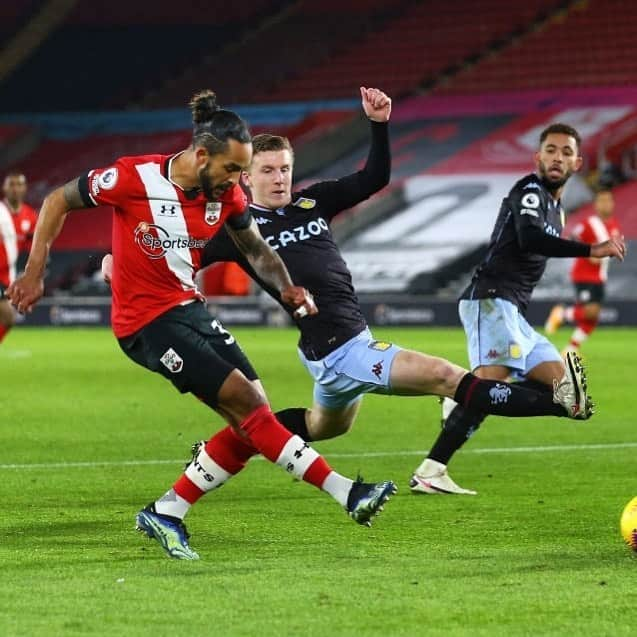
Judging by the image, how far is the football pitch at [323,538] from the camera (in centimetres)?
539

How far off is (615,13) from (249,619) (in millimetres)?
31883

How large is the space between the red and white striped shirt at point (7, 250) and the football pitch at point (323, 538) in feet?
16.0

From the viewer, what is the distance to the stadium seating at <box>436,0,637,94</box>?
34.7m

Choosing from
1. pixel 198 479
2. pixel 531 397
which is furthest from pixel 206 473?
pixel 531 397

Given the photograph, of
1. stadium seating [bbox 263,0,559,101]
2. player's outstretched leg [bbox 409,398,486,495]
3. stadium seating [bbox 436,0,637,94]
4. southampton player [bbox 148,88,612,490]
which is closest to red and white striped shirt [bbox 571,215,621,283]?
stadium seating [bbox 436,0,637,94]

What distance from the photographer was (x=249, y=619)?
5.32 meters

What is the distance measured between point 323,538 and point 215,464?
0.60m

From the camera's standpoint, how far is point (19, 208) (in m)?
20.1

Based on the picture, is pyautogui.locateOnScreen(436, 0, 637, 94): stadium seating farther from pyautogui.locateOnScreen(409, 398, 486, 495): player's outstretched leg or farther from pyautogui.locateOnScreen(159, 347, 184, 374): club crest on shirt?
pyautogui.locateOnScreen(159, 347, 184, 374): club crest on shirt

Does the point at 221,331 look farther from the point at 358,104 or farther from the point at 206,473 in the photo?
the point at 358,104

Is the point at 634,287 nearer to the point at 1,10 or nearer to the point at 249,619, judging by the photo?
the point at 1,10

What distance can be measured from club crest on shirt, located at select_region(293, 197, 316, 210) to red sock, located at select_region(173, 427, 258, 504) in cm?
151

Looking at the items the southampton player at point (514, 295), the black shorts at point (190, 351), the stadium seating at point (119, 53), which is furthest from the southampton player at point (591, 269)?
the stadium seating at point (119, 53)

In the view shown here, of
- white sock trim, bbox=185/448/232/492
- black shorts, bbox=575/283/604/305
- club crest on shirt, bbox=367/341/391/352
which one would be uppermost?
club crest on shirt, bbox=367/341/391/352
